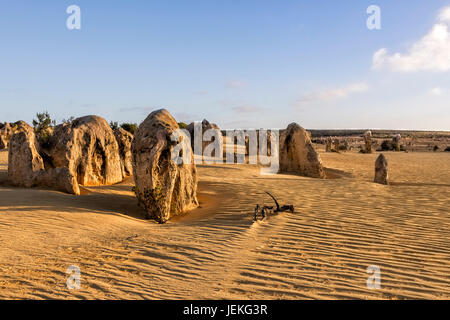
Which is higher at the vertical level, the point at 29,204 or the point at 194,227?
the point at 29,204

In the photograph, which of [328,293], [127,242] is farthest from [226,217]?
[328,293]

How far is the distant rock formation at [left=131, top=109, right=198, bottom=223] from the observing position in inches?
275

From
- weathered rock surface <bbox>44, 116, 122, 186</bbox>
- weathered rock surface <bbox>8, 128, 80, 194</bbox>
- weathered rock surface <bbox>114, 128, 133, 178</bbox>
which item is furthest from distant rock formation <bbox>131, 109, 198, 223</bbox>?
weathered rock surface <bbox>114, 128, 133, 178</bbox>

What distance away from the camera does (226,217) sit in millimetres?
6949

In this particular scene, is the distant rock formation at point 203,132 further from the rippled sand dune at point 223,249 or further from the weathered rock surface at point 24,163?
the rippled sand dune at point 223,249

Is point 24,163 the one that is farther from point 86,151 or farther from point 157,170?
point 157,170

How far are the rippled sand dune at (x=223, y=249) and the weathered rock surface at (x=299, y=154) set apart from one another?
593cm

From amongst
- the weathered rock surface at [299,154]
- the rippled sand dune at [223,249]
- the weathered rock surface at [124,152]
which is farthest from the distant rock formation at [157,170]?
the weathered rock surface at [299,154]

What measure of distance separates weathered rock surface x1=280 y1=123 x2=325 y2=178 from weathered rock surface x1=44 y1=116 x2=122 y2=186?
774cm

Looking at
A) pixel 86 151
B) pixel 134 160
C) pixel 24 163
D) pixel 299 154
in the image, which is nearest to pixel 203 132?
pixel 299 154

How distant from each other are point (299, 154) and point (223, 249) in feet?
34.1

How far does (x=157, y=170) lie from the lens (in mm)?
7090
